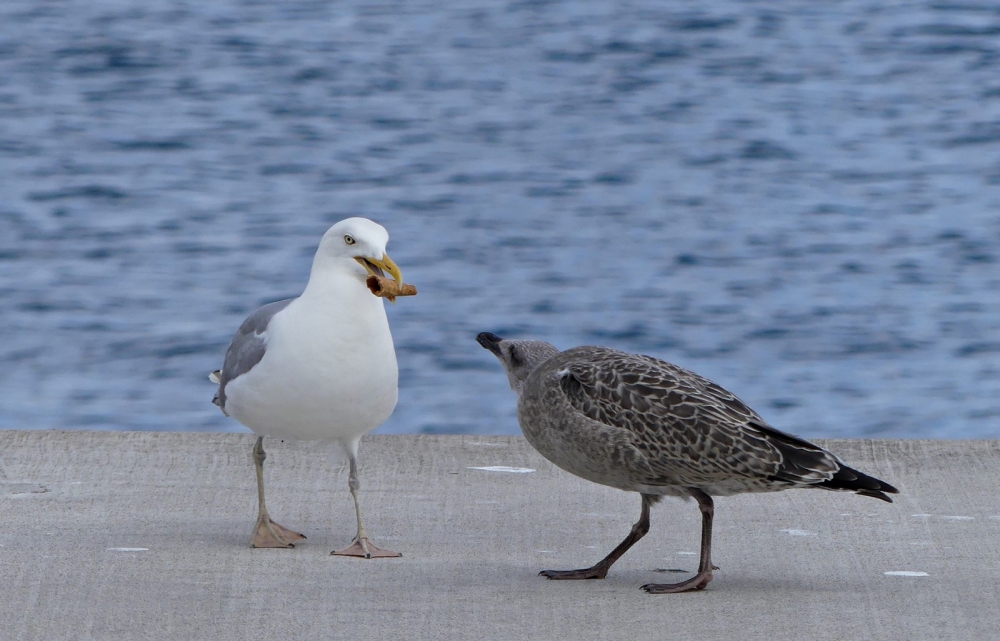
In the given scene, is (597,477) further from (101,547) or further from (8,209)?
(8,209)

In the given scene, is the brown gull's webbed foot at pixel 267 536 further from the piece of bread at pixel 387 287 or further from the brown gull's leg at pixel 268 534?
the piece of bread at pixel 387 287

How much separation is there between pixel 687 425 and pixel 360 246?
4.10ft

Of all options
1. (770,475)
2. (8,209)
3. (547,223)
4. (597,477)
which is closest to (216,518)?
(597,477)

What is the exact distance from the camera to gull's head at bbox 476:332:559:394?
5.45 metres

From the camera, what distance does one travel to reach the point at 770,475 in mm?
4676

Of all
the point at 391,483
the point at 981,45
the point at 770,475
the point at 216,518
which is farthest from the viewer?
the point at 981,45

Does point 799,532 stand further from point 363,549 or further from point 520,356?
point 363,549

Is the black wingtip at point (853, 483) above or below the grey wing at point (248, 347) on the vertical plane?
below

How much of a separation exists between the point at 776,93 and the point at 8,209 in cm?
1114

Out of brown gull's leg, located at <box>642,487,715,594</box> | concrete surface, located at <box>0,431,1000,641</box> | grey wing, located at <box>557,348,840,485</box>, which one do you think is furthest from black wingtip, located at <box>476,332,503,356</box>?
brown gull's leg, located at <box>642,487,715,594</box>

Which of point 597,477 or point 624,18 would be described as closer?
point 597,477

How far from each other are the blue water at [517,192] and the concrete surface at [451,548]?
5876mm

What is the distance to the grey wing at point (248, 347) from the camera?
5262mm

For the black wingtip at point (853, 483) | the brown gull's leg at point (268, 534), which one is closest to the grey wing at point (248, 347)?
the brown gull's leg at point (268, 534)
